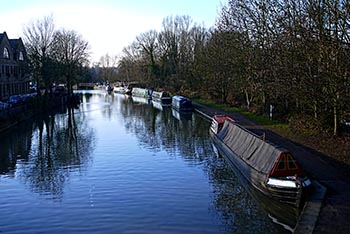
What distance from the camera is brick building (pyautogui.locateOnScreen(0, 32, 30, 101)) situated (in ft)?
153

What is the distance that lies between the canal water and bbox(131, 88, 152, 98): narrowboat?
36.5 metres

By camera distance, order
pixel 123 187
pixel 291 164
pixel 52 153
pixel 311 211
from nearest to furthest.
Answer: pixel 311 211, pixel 291 164, pixel 123 187, pixel 52 153

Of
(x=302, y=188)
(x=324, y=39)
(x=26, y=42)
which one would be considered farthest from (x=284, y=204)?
(x=26, y=42)

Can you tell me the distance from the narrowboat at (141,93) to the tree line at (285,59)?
53.5 feet

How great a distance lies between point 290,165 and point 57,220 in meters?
6.71

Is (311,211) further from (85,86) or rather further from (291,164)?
(85,86)

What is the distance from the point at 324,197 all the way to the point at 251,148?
16.3 feet

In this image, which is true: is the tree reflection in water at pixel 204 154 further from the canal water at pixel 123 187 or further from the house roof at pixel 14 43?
the house roof at pixel 14 43

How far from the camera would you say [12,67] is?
2010 inches

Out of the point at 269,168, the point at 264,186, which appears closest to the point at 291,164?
the point at 269,168

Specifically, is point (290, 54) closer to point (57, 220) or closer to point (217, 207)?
point (217, 207)

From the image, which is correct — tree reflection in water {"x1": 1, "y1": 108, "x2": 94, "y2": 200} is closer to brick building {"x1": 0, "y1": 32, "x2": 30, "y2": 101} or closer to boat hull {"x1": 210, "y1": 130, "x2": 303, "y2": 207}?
boat hull {"x1": 210, "y1": 130, "x2": 303, "y2": 207}

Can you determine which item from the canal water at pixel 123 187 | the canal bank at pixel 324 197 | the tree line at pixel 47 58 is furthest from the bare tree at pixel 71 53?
the canal bank at pixel 324 197

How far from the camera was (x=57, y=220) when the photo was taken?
12180 mm
